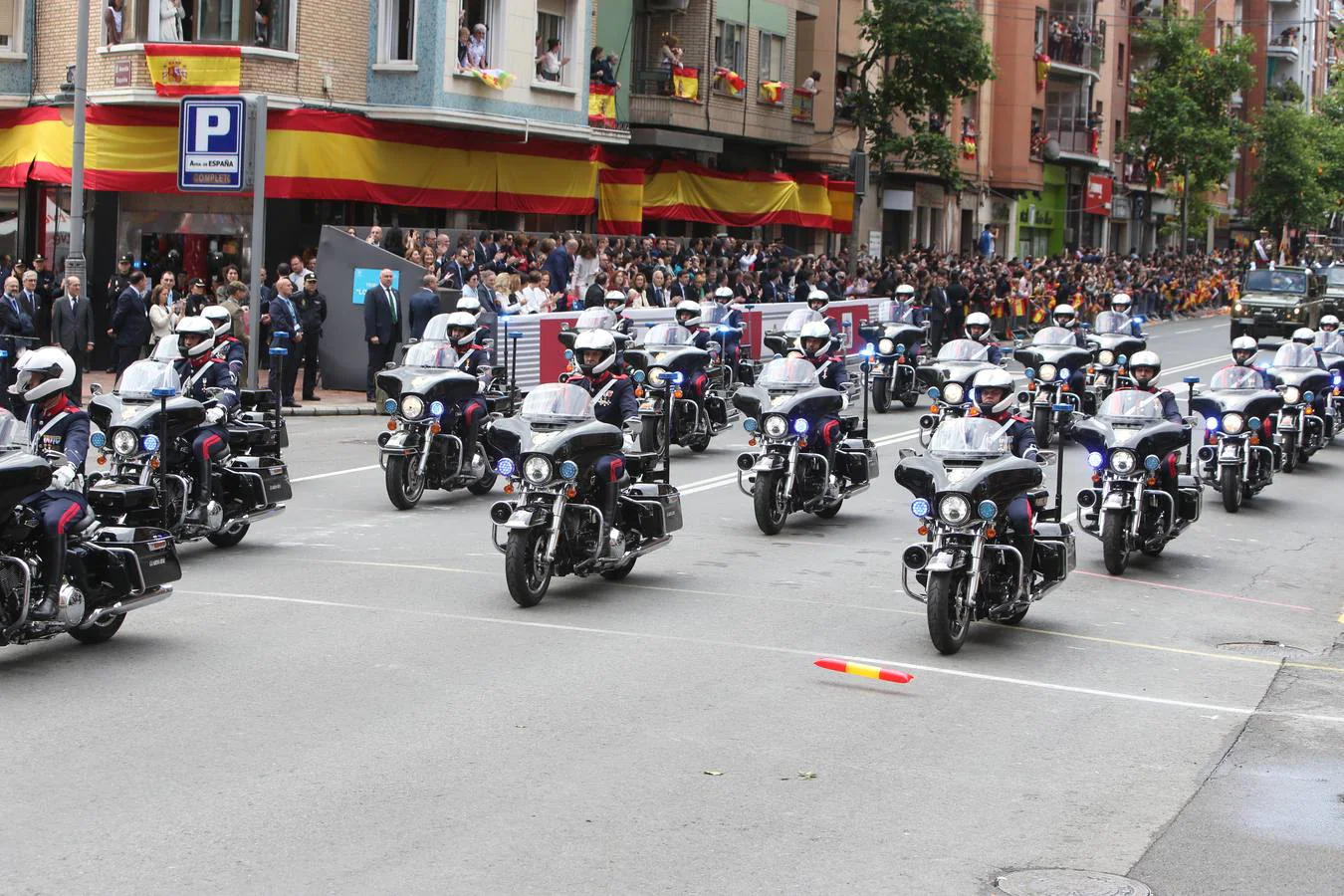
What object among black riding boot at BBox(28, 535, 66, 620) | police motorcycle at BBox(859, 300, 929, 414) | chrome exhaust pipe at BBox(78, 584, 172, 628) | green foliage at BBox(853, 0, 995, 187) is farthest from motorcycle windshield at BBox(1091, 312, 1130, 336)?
green foliage at BBox(853, 0, 995, 187)

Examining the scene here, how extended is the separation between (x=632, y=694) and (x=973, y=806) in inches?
93.8

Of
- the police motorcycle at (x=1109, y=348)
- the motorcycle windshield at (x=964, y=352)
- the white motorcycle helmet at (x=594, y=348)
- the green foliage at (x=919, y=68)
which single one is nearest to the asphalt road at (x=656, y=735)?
the white motorcycle helmet at (x=594, y=348)

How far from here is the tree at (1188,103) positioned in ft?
224

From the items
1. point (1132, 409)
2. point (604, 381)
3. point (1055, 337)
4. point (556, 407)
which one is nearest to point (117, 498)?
point (556, 407)

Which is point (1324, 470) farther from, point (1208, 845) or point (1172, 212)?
point (1172, 212)

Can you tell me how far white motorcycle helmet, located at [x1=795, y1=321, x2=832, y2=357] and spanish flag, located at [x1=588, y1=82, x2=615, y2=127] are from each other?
19.9 meters

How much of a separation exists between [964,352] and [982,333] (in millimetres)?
1714

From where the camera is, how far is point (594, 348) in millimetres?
15430

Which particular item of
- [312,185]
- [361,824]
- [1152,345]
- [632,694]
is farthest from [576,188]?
[361,824]

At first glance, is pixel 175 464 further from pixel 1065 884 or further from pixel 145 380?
pixel 1065 884

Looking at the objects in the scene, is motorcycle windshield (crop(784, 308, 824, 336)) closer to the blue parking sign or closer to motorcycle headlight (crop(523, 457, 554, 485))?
the blue parking sign

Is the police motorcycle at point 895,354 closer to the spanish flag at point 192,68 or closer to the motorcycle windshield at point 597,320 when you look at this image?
the motorcycle windshield at point 597,320

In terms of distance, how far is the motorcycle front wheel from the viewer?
12234mm

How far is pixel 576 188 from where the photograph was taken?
3775 cm
